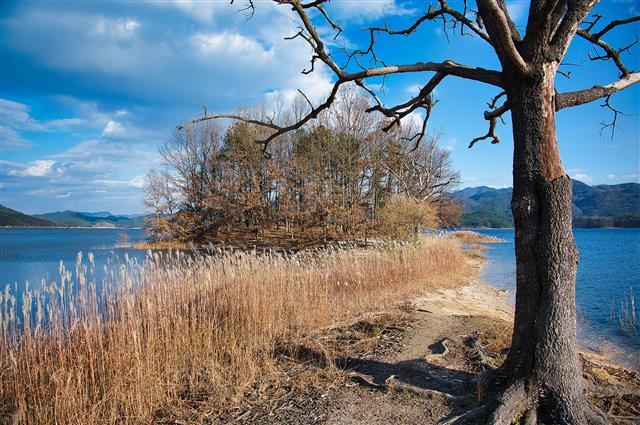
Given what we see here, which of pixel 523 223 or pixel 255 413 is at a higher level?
pixel 523 223

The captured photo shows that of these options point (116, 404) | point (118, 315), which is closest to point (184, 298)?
point (118, 315)

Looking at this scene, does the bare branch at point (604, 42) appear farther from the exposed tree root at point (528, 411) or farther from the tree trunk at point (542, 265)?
the exposed tree root at point (528, 411)

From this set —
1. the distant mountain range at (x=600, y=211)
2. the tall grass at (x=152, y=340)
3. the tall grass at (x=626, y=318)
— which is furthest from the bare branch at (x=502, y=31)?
the distant mountain range at (x=600, y=211)

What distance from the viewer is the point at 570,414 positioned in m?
3.04

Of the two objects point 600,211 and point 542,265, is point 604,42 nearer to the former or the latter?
point 542,265

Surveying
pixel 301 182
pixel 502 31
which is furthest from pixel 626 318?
pixel 301 182

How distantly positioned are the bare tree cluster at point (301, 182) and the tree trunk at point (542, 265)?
21.2 m

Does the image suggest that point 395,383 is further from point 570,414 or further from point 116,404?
point 116,404

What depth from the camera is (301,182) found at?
1355 inches

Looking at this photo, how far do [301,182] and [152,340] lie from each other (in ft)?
99.5

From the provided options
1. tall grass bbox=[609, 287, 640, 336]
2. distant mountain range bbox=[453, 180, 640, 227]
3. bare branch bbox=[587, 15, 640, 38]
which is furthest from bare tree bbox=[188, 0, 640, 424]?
distant mountain range bbox=[453, 180, 640, 227]

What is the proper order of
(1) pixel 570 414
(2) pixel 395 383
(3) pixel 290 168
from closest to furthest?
(1) pixel 570 414, (2) pixel 395 383, (3) pixel 290 168

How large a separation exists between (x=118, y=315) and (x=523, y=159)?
4890 millimetres

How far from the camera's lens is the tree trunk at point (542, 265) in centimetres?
323
